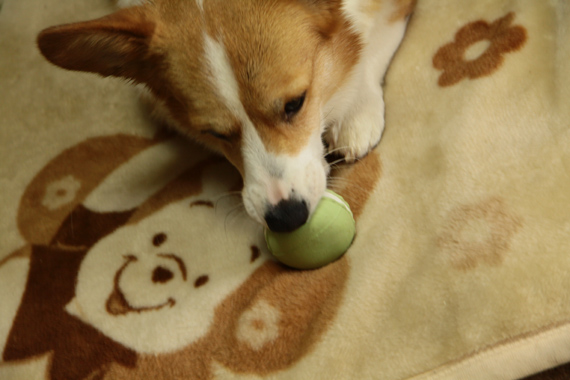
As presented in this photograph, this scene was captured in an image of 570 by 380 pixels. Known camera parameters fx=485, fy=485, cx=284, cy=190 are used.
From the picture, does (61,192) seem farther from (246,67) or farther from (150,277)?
(246,67)

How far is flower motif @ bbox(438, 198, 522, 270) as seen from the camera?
2.98ft

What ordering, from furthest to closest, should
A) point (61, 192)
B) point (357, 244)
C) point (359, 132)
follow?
point (61, 192) → point (359, 132) → point (357, 244)

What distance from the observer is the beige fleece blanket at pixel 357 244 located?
0.87 metres

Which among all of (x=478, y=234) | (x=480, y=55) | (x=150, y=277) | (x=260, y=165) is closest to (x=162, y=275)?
(x=150, y=277)

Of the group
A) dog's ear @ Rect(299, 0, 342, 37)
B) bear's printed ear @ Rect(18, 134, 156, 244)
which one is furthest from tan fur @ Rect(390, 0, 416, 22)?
bear's printed ear @ Rect(18, 134, 156, 244)

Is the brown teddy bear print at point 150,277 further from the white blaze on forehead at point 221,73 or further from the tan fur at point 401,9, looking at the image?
the tan fur at point 401,9

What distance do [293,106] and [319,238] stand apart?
0.93ft

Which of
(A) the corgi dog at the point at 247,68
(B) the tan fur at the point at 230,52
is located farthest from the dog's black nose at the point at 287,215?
(B) the tan fur at the point at 230,52

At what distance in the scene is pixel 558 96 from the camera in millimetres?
1062

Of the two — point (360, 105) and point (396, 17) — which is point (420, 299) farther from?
point (396, 17)

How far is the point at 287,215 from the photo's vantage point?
96 centimetres

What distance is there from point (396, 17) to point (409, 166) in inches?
19.8

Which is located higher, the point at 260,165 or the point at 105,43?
the point at 105,43

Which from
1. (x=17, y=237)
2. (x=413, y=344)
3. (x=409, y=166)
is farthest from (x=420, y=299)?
→ (x=17, y=237)
